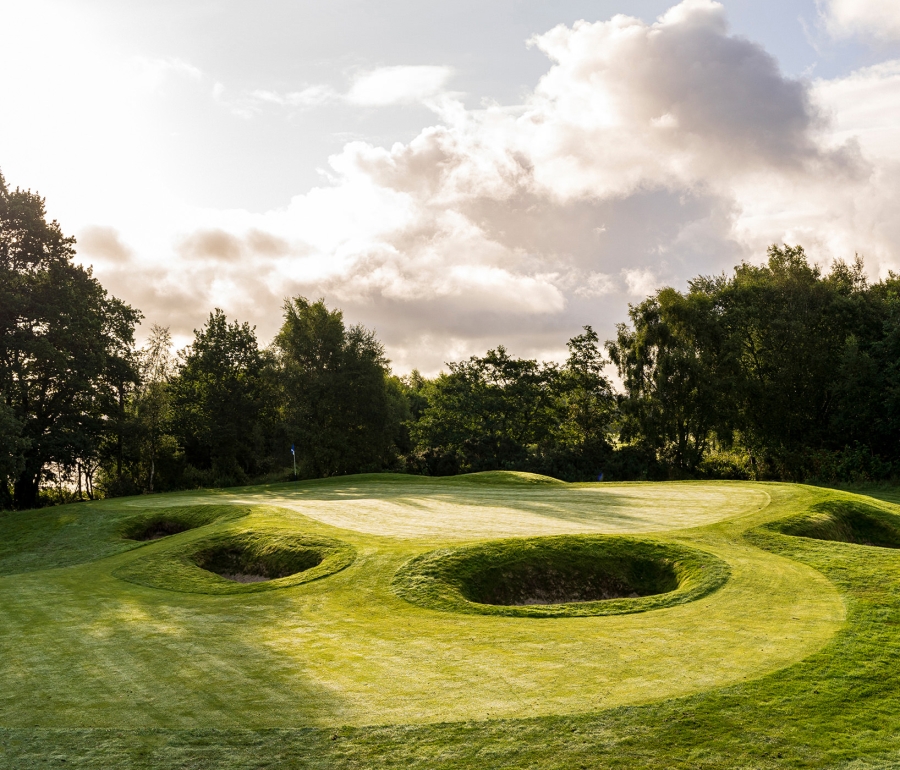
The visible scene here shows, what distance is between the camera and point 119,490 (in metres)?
43.9

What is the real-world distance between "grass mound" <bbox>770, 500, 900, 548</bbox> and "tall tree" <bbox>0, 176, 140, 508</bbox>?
1434 inches

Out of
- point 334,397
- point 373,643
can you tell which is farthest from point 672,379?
point 373,643

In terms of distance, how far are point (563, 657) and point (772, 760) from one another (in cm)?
307

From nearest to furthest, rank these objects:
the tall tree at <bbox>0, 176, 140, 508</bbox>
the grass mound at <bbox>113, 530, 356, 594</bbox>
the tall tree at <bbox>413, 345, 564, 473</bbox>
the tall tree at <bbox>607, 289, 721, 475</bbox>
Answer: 1. the grass mound at <bbox>113, 530, 356, 594</bbox>
2. the tall tree at <bbox>0, 176, 140, 508</bbox>
3. the tall tree at <bbox>607, 289, 721, 475</bbox>
4. the tall tree at <bbox>413, 345, 564, 473</bbox>

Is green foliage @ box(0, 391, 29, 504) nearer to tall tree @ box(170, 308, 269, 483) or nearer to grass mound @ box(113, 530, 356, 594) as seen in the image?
grass mound @ box(113, 530, 356, 594)

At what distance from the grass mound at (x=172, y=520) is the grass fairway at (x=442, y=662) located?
4515mm

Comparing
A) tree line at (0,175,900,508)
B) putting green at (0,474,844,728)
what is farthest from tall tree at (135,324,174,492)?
putting green at (0,474,844,728)

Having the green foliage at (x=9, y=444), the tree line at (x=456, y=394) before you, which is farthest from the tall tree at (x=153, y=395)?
the green foliage at (x=9, y=444)

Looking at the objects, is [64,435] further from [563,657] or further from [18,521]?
[563,657]

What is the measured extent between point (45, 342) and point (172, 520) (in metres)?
19.8

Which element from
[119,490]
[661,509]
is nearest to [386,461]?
[119,490]

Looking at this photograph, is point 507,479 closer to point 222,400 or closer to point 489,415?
point 489,415

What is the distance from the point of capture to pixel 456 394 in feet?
176

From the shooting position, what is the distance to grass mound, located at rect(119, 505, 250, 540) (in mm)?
21922
